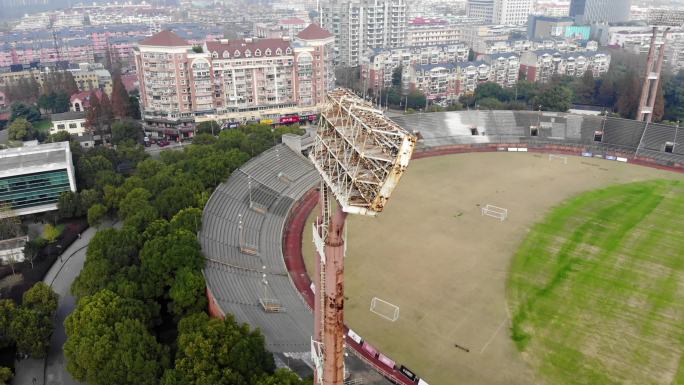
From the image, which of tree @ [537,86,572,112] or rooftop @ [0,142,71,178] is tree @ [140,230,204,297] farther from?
tree @ [537,86,572,112]

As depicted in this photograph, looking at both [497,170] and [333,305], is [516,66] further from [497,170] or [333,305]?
[333,305]

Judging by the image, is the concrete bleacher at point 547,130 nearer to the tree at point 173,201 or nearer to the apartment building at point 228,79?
the apartment building at point 228,79

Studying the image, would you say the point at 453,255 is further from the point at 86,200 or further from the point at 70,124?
the point at 70,124

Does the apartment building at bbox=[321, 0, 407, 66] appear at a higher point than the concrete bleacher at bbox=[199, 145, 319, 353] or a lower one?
higher

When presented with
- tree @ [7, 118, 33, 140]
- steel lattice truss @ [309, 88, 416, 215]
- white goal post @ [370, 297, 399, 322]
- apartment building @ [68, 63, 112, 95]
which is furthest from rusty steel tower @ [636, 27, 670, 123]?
apartment building @ [68, 63, 112, 95]

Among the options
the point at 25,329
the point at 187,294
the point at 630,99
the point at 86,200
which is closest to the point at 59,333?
the point at 25,329

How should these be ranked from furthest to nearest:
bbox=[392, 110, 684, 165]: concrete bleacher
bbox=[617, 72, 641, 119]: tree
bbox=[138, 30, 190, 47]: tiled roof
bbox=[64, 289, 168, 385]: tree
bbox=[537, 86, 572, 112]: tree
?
1. bbox=[537, 86, 572, 112]: tree
2. bbox=[617, 72, 641, 119]: tree
3. bbox=[138, 30, 190, 47]: tiled roof
4. bbox=[392, 110, 684, 165]: concrete bleacher
5. bbox=[64, 289, 168, 385]: tree

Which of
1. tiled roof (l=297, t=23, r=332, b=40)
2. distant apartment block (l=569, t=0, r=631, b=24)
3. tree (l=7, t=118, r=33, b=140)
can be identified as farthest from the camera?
distant apartment block (l=569, t=0, r=631, b=24)
